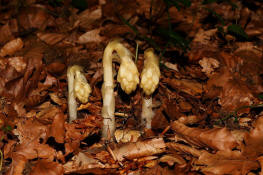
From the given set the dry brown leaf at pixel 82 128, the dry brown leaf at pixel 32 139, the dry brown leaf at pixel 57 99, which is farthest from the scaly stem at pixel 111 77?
the dry brown leaf at pixel 57 99

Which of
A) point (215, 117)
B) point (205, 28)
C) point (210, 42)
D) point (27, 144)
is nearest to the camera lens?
point (27, 144)

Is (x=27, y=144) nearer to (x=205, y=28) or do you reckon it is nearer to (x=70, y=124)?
(x=70, y=124)

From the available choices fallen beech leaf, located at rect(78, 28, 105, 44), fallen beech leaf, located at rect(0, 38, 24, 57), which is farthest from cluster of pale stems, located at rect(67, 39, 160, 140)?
fallen beech leaf, located at rect(0, 38, 24, 57)

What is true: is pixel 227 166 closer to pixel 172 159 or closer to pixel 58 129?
pixel 172 159

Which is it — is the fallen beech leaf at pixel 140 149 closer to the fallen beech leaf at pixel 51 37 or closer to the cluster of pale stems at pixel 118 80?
the cluster of pale stems at pixel 118 80

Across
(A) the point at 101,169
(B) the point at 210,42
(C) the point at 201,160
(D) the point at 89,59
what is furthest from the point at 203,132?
(B) the point at 210,42

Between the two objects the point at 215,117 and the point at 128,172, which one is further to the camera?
the point at 215,117

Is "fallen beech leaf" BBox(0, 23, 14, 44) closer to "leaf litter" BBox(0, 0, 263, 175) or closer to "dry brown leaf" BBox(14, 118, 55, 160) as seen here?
"leaf litter" BBox(0, 0, 263, 175)
